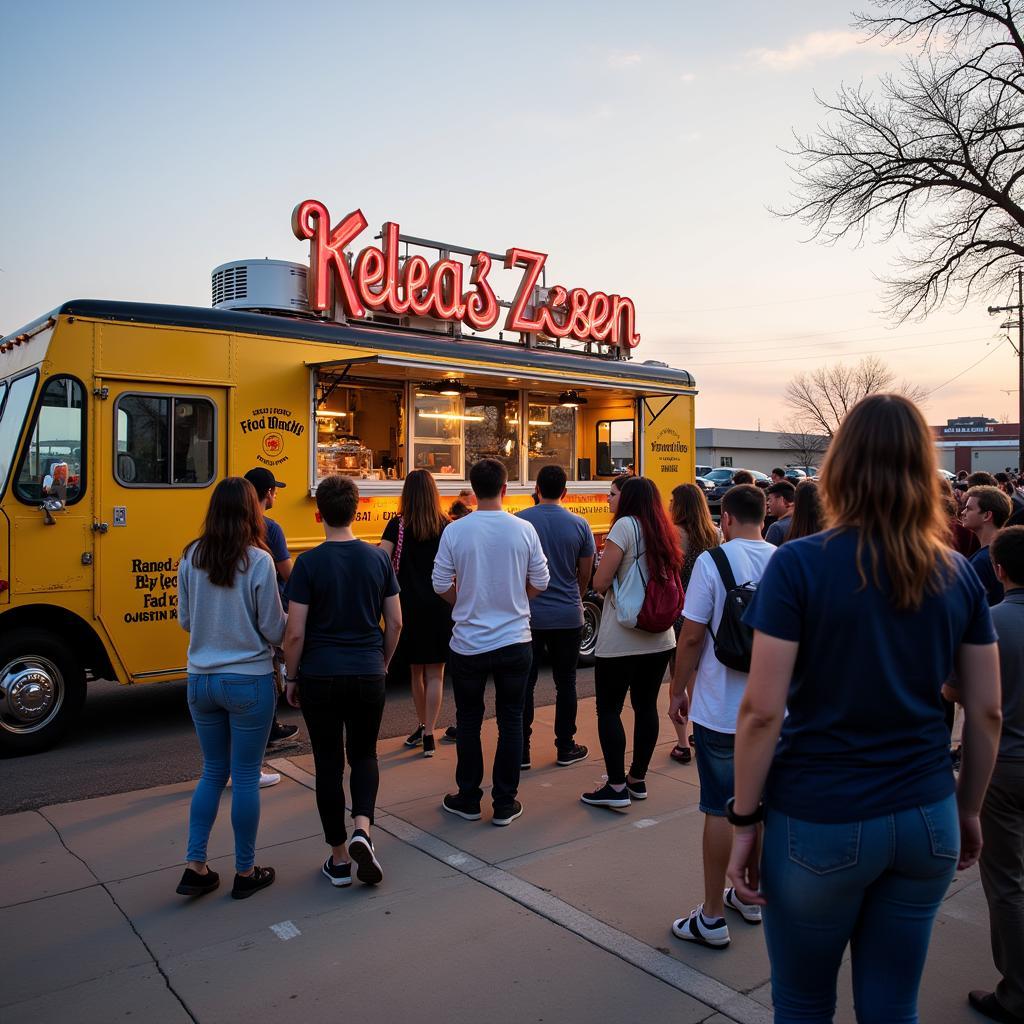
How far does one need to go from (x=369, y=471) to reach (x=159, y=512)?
7.55ft

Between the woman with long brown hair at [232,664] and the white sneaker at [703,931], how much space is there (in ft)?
6.41

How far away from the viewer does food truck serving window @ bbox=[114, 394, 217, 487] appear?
6844 mm

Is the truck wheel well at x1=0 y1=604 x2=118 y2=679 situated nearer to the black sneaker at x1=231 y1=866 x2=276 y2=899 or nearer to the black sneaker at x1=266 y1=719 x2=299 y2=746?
the black sneaker at x1=266 y1=719 x2=299 y2=746

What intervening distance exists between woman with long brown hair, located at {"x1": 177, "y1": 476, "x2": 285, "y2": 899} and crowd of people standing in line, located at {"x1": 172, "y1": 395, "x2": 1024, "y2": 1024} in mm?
12

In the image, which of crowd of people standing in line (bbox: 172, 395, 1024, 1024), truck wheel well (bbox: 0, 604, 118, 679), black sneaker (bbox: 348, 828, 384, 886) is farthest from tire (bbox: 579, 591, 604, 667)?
black sneaker (bbox: 348, 828, 384, 886)

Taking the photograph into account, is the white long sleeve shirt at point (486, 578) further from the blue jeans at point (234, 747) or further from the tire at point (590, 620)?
the tire at point (590, 620)

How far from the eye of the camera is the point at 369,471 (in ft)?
28.8

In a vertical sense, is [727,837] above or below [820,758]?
below

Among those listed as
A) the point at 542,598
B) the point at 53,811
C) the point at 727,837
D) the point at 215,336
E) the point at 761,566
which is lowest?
the point at 53,811

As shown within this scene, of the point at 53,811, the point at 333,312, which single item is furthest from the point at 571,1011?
the point at 333,312

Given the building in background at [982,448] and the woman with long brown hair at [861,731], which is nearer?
Result: the woman with long brown hair at [861,731]

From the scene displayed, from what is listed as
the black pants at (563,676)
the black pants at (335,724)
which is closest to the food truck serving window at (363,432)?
the black pants at (563,676)

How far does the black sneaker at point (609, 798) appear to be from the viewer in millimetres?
5220

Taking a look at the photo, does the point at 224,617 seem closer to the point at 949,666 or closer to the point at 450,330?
the point at 949,666
